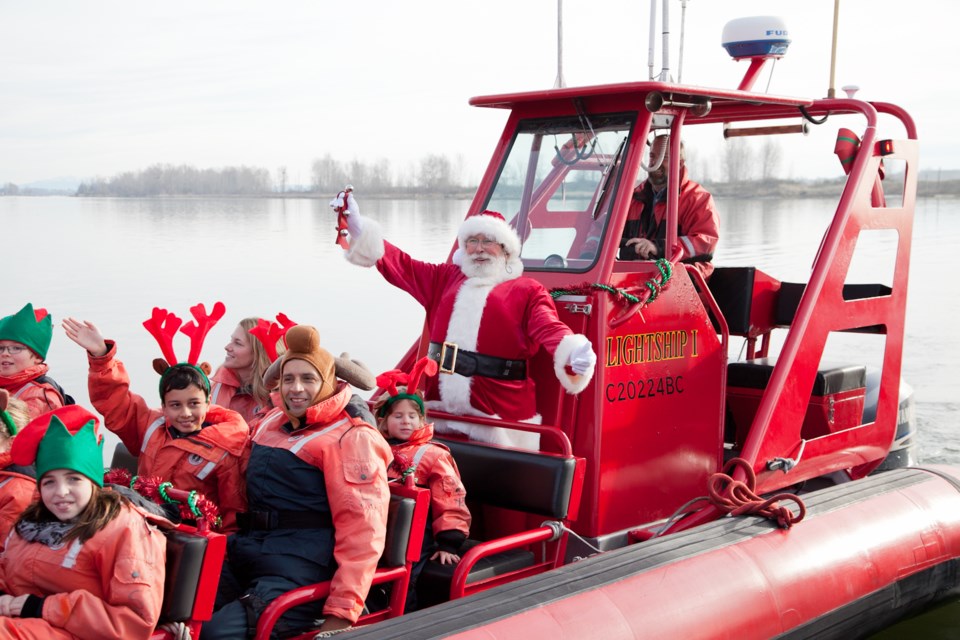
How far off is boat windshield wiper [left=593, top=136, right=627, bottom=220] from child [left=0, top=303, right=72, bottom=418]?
2.31m

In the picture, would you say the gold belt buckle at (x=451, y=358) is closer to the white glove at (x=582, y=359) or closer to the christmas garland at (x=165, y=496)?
the white glove at (x=582, y=359)

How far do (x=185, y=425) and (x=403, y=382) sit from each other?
2.59 ft

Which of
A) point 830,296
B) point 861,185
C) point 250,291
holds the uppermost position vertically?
point 861,185

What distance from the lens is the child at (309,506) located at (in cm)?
344

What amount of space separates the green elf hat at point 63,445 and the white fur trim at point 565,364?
1716 mm

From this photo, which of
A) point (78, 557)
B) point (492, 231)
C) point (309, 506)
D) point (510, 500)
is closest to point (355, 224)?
point (492, 231)

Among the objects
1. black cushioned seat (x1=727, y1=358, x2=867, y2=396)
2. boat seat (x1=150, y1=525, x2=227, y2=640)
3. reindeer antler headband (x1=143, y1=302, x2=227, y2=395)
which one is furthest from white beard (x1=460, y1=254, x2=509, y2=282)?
boat seat (x1=150, y1=525, x2=227, y2=640)

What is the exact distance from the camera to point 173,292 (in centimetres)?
1323

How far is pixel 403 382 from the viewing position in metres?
4.07

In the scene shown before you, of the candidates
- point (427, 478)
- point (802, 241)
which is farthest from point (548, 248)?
point (802, 241)

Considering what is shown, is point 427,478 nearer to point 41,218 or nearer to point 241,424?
point 241,424

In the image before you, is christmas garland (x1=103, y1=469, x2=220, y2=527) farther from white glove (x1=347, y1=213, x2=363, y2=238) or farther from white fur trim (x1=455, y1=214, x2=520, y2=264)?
white fur trim (x1=455, y1=214, x2=520, y2=264)

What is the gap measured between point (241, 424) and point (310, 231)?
1630 centimetres

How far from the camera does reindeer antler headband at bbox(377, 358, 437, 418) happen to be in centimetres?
402
